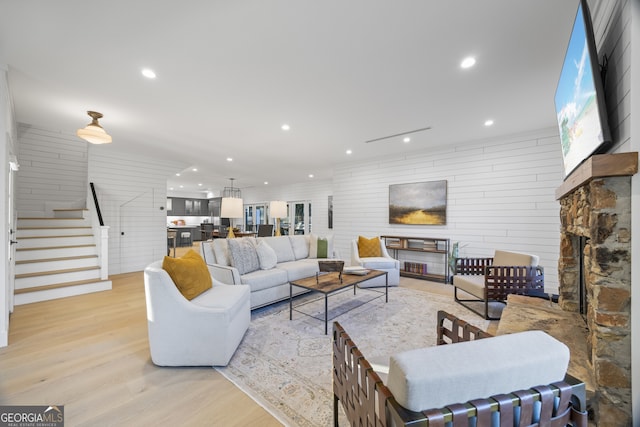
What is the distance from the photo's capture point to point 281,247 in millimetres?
4465

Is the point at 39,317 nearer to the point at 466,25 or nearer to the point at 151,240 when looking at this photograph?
the point at 151,240

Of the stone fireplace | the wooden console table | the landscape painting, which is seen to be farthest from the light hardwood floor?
the landscape painting

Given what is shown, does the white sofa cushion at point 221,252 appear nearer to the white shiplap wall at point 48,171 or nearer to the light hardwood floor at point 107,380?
the light hardwood floor at point 107,380

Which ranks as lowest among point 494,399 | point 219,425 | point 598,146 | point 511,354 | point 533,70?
point 219,425

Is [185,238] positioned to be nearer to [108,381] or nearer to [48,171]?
[48,171]

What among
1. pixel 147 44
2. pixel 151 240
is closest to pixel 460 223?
pixel 147 44

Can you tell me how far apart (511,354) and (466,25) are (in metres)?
2.24

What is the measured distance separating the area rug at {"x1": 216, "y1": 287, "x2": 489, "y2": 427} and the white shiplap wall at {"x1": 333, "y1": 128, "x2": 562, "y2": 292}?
5.57 feet

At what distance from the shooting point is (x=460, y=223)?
5086 millimetres

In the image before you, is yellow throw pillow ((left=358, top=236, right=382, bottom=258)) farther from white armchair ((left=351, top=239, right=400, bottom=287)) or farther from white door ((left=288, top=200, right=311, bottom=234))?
white door ((left=288, top=200, right=311, bottom=234))

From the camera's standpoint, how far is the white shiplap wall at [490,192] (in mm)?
4230

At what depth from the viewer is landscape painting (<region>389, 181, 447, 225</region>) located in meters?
5.29

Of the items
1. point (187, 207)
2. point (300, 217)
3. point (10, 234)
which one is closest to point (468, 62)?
point (10, 234)

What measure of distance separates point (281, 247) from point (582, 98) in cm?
386
